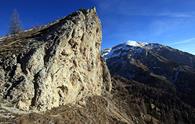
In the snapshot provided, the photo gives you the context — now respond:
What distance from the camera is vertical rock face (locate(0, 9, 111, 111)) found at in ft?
161

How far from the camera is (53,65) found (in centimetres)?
5541

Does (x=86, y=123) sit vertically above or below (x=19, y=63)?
below

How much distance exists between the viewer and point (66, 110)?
183 ft

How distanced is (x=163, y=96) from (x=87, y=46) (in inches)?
2011

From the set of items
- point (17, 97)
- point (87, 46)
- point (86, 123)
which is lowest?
point (86, 123)

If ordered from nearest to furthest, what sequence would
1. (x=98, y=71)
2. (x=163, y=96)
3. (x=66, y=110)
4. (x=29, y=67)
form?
(x=29, y=67), (x=66, y=110), (x=98, y=71), (x=163, y=96)

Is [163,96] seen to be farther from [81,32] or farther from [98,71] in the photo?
[81,32]

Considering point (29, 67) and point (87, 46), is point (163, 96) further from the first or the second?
point (29, 67)

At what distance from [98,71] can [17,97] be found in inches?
1398

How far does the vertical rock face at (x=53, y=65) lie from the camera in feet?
161

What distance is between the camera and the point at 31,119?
45750mm

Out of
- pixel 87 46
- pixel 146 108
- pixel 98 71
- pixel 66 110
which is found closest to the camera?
pixel 66 110

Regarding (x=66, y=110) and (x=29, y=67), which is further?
(x=66, y=110)

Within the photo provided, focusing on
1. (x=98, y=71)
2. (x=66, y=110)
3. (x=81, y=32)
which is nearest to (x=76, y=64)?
(x=81, y=32)
